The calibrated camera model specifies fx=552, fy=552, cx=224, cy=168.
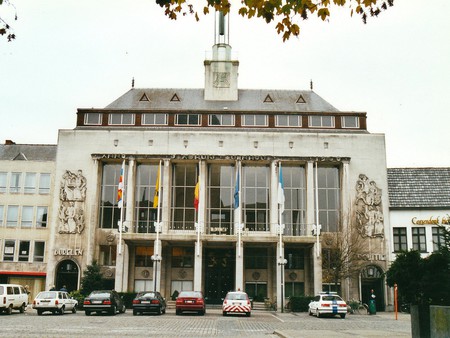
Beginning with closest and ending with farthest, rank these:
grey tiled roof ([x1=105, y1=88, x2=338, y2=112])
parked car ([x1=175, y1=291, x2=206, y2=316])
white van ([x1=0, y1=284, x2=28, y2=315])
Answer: white van ([x1=0, y1=284, x2=28, y2=315]) < parked car ([x1=175, y1=291, x2=206, y2=316]) < grey tiled roof ([x1=105, y1=88, x2=338, y2=112])

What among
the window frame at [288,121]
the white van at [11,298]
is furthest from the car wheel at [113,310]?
the window frame at [288,121]

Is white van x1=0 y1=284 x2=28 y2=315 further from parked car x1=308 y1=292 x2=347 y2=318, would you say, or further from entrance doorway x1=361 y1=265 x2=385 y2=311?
entrance doorway x1=361 y1=265 x2=385 y2=311

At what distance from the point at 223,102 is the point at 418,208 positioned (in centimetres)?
2150

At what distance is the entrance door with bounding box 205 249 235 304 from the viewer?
1945 inches

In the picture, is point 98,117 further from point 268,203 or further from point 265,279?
point 265,279

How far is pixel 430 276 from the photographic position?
15.2 m

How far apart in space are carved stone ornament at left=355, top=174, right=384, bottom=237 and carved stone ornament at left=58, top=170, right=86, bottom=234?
24.3 meters

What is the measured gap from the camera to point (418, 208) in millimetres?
48094

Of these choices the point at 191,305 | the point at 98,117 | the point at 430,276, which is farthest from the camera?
the point at 98,117

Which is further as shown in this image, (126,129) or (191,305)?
(126,129)

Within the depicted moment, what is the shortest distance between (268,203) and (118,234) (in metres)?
13.6

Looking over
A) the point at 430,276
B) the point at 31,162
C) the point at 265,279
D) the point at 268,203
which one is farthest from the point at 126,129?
the point at 430,276

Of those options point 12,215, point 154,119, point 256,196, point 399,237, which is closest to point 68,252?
point 12,215

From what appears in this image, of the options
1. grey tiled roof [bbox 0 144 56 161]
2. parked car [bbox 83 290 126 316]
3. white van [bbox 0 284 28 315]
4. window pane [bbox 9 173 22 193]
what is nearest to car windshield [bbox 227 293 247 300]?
parked car [bbox 83 290 126 316]
